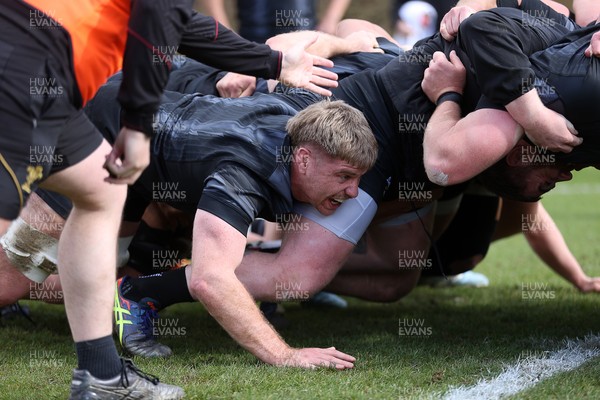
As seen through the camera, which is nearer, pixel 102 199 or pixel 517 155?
pixel 102 199

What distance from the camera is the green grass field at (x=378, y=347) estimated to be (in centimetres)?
321

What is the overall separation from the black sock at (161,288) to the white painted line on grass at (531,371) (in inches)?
52.0

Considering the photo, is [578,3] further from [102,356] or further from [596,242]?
[596,242]

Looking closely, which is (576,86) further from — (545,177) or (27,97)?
(27,97)

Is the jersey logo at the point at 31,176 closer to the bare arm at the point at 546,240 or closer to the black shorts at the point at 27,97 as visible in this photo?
the black shorts at the point at 27,97

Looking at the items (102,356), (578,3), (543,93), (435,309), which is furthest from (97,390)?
(578,3)

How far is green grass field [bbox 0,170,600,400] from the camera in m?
3.21

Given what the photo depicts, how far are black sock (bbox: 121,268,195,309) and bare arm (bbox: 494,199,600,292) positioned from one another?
2153mm

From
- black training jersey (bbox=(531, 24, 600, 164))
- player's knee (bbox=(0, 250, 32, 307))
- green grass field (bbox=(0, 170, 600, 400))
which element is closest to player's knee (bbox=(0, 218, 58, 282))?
player's knee (bbox=(0, 250, 32, 307))

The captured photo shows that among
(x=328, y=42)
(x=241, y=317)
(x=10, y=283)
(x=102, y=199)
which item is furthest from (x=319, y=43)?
(x=102, y=199)

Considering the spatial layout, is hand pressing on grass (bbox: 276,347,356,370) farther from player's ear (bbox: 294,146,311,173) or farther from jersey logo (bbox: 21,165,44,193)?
jersey logo (bbox: 21,165,44,193)

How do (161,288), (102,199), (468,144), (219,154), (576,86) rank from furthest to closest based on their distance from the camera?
(161,288) < (219,154) < (468,144) < (576,86) < (102,199)

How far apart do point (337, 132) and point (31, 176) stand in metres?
1.58

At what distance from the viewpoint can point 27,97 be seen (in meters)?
2.47
